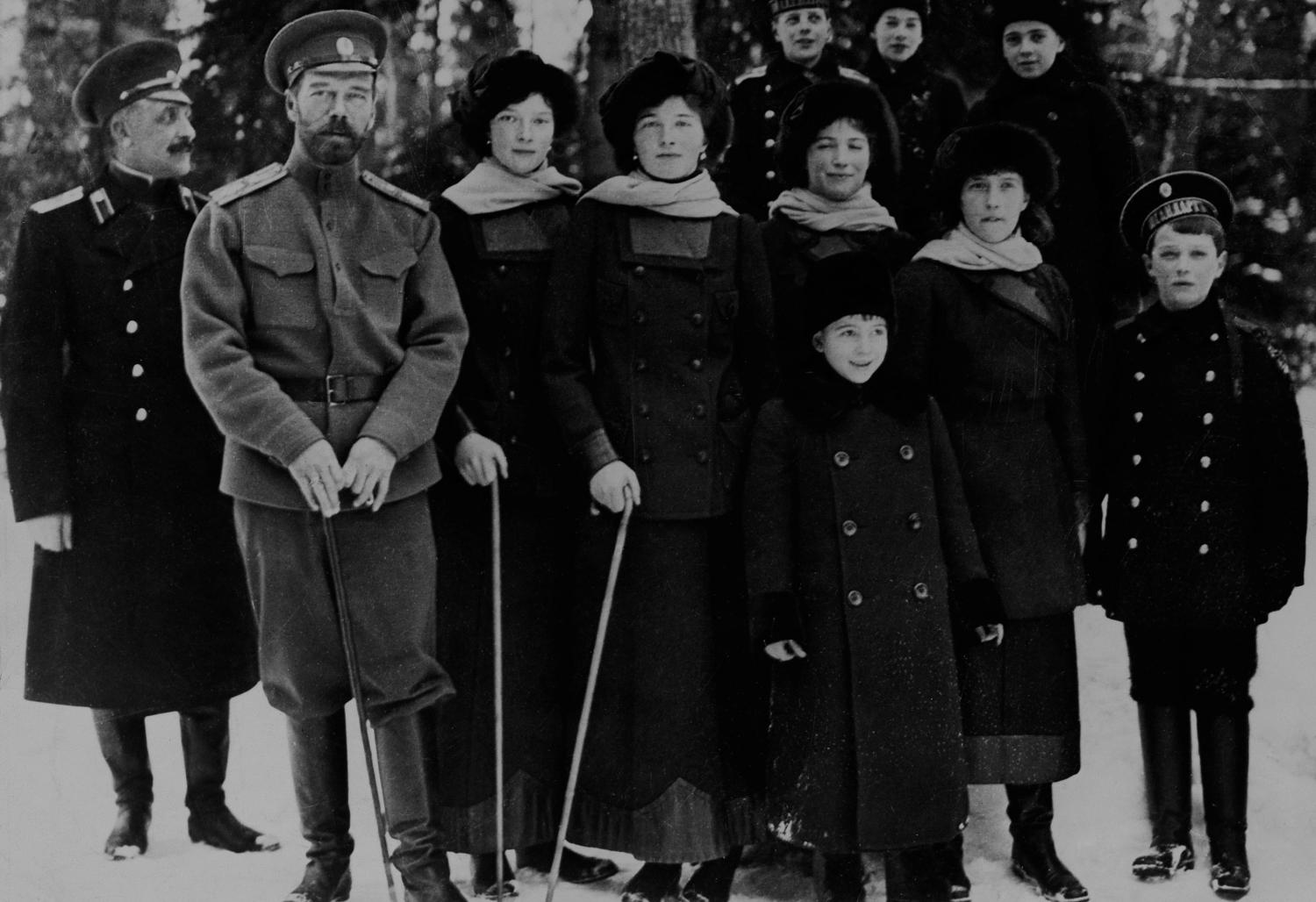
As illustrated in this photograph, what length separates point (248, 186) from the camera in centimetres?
366

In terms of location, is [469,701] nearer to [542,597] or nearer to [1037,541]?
[542,597]

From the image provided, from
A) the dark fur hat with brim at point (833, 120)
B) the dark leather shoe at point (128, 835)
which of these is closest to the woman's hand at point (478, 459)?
the dark fur hat with brim at point (833, 120)

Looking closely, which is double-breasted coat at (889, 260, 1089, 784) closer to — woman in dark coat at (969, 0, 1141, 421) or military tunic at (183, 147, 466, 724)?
woman in dark coat at (969, 0, 1141, 421)

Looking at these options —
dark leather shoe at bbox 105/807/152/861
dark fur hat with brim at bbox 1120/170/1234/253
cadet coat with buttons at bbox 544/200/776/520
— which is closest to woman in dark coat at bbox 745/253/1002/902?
cadet coat with buttons at bbox 544/200/776/520

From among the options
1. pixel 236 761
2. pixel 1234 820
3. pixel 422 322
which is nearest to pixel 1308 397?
pixel 1234 820

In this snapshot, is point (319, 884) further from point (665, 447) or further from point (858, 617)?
point (858, 617)

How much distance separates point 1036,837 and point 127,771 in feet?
9.08

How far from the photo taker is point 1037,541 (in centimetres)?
411

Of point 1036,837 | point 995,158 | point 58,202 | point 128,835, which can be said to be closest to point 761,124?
point 995,158

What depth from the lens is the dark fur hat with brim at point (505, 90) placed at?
12.9 ft

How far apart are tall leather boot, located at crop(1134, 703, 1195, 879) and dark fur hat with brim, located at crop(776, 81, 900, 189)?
1.84 meters

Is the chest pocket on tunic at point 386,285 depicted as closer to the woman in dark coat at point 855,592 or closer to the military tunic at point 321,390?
the military tunic at point 321,390

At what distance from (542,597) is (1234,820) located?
83.6 inches

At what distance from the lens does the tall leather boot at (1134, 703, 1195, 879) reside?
4.29 m
